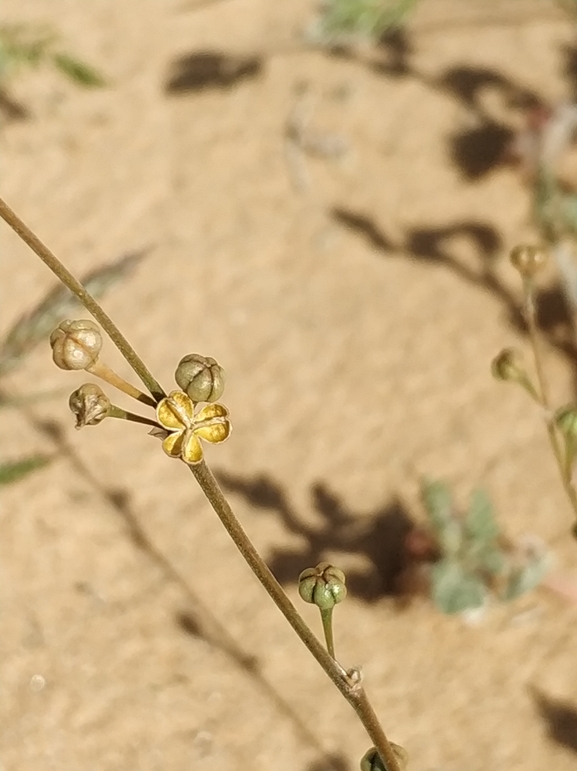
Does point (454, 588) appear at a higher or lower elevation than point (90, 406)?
lower

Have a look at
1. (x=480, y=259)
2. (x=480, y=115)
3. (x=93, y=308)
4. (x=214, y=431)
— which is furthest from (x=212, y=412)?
(x=480, y=115)

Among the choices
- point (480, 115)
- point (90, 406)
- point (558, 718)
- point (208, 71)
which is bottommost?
point (558, 718)

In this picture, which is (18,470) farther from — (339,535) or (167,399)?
(167,399)

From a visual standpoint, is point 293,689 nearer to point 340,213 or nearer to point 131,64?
point 340,213

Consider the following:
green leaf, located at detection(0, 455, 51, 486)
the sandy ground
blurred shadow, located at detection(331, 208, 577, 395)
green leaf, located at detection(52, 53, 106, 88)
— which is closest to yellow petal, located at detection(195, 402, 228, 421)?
green leaf, located at detection(0, 455, 51, 486)

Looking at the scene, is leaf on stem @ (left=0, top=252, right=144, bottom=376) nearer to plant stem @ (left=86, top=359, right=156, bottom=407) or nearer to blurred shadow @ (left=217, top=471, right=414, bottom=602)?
blurred shadow @ (left=217, top=471, right=414, bottom=602)
